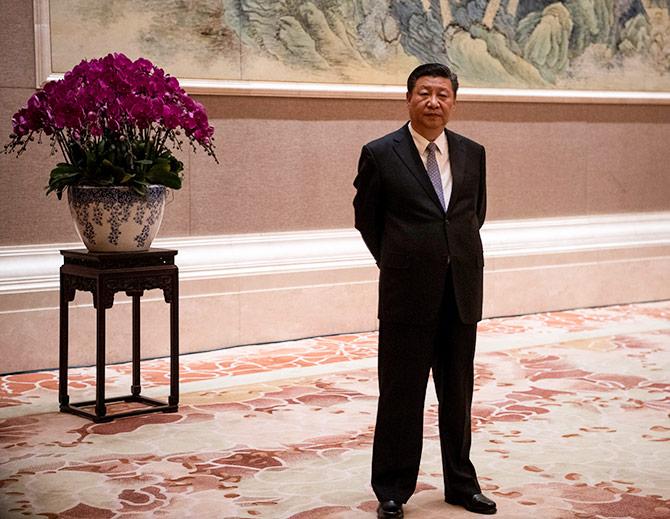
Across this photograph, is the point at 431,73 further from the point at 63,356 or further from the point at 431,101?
the point at 63,356

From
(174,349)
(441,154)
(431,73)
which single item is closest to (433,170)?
(441,154)

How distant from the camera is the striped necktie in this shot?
480cm

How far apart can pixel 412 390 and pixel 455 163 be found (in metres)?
0.98

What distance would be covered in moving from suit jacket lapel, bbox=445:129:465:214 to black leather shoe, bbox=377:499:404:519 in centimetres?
125

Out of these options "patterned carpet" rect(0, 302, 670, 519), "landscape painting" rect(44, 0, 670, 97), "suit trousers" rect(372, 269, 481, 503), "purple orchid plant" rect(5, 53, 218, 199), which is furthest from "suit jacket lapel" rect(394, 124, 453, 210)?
"landscape painting" rect(44, 0, 670, 97)

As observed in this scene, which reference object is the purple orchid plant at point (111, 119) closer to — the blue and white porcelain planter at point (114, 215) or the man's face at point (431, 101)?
the blue and white porcelain planter at point (114, 215)

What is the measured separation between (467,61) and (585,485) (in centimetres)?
546

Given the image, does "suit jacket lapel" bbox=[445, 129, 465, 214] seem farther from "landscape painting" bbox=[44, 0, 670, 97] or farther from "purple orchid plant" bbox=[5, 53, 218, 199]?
"landscape painting" bbox=[44, 0, 670, 97]

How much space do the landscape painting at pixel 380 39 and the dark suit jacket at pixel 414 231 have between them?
12.5ft

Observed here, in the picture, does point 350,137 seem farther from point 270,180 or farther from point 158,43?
point 158,43

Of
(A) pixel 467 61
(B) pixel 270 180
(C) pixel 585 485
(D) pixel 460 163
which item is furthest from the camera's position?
(A) pixel 467 61

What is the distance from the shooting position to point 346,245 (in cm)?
941

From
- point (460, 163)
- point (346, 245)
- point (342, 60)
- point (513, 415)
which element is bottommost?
point (513, 415)

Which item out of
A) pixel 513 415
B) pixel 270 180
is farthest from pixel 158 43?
pixel 513 415
